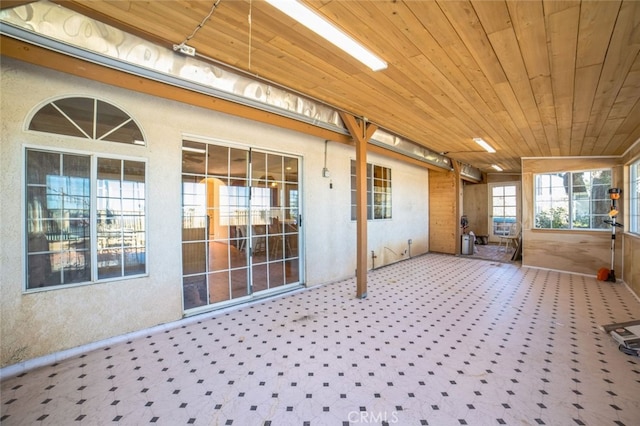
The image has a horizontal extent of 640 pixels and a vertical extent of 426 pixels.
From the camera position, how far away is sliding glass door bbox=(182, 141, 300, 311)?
3.66m

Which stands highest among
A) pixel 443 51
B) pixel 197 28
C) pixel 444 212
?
pixel 197 28

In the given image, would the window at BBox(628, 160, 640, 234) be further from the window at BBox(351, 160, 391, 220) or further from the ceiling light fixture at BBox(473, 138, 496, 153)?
the window at BBox(351, 160, 391, 220)

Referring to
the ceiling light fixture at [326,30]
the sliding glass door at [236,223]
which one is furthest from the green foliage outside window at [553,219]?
the ceiling light fixture at [326,30]

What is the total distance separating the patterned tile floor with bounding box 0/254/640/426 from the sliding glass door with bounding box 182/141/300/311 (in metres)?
0.48

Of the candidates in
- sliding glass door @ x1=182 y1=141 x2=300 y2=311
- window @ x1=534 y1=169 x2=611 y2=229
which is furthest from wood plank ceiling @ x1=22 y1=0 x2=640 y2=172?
window @ x1=534 y1=169 x2=611 y2=229

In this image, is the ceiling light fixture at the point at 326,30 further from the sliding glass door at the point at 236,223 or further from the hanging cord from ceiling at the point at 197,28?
the sliding glass door at the point at 236,223

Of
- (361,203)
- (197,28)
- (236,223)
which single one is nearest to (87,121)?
(197,28)

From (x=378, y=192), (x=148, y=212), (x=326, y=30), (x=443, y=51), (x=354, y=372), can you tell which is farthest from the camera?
(x=378, y=192)

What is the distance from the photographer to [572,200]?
21.3ft

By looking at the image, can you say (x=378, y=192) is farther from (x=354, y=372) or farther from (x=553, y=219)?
(x=354, y=372)

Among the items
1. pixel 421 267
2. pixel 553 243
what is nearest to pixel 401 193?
pixel 421 267

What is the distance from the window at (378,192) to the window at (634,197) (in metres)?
4.57

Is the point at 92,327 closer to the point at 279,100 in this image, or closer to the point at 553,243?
the point at 279,100

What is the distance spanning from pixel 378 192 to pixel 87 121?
18.4 ft
